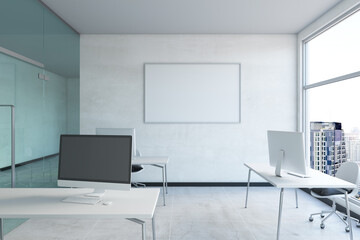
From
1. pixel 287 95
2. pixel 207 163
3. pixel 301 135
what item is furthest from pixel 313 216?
pixel 287 95

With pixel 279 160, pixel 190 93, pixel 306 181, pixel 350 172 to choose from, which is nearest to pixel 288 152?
pixel 279 160

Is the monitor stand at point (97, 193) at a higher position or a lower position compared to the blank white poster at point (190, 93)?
lower

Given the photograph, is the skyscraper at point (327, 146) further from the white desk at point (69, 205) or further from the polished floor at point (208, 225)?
the white desk at point (69, 205)

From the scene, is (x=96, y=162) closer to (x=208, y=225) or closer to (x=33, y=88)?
(x=208, y=225)

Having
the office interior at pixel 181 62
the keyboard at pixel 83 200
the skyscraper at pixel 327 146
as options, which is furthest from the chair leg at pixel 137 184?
the skyscraper at pixel 327 146

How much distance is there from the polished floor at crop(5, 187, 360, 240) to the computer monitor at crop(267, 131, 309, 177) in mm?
787

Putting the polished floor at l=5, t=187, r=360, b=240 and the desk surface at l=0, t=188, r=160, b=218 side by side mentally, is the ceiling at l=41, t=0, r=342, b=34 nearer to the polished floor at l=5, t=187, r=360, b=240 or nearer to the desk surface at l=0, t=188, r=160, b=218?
the desk surface at l=0, t=188, r=160, b=218

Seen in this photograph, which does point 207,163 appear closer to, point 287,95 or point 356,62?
point 287,95

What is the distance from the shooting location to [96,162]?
2.09 m

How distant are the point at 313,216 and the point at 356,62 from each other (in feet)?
7.25

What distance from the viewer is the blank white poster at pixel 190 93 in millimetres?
5418

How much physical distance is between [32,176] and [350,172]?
408cm

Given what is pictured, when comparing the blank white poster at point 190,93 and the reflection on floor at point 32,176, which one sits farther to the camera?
the blank white poster at point 190,93

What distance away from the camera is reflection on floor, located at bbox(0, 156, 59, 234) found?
3.12 m
